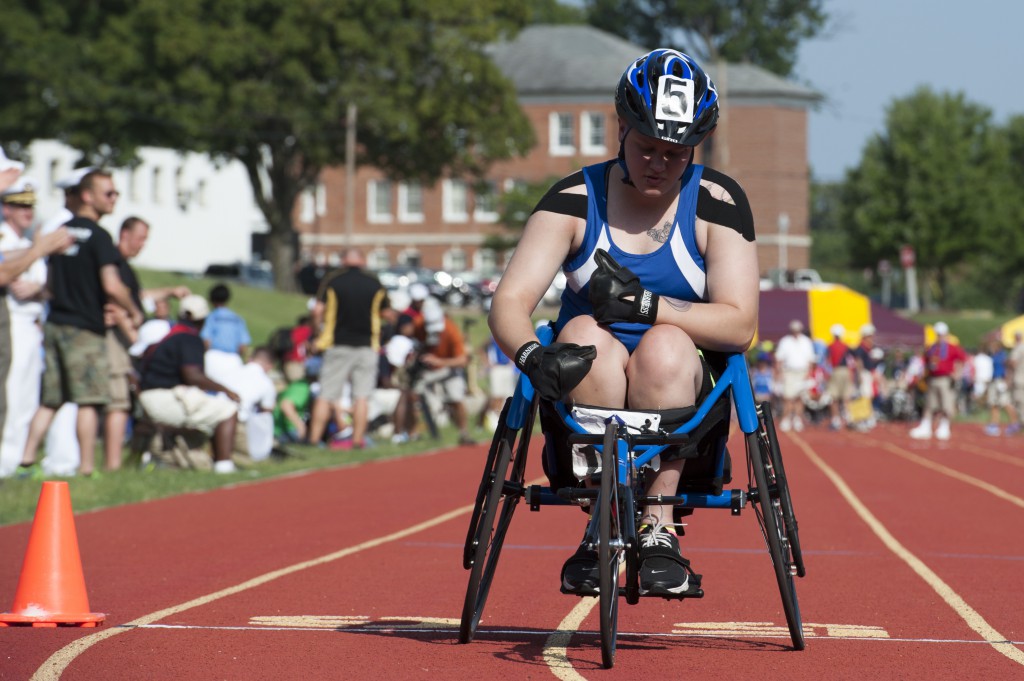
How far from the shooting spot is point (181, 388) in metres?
14.4

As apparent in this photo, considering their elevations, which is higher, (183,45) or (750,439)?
(183,45)

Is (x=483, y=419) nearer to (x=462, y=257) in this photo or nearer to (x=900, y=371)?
(x=900, y=371)

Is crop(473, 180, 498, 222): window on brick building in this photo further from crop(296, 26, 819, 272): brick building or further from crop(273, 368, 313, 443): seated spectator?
crop(273, 368, 313, 443): seated spectator

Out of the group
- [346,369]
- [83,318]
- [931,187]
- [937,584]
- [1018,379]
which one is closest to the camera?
[937,584]

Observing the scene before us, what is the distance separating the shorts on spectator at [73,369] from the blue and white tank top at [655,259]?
734cm

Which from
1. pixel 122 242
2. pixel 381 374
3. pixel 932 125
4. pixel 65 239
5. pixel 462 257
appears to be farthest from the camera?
pixel 462 257

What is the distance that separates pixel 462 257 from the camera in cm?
8706

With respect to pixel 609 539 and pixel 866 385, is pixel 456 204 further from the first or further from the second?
pixel 609 539

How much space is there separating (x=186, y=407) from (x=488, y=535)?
903 centimetres

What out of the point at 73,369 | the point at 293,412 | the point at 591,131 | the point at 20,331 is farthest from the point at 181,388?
the point at 591,131

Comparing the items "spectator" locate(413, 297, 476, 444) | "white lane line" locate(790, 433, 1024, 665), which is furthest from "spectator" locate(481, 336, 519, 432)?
"white lane line" locate(790, 433, 1024, 665)

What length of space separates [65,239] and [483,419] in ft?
44.6

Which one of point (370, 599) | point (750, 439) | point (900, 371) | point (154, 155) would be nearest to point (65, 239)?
point (370, 599)

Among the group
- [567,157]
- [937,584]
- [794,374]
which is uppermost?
[567,157]
